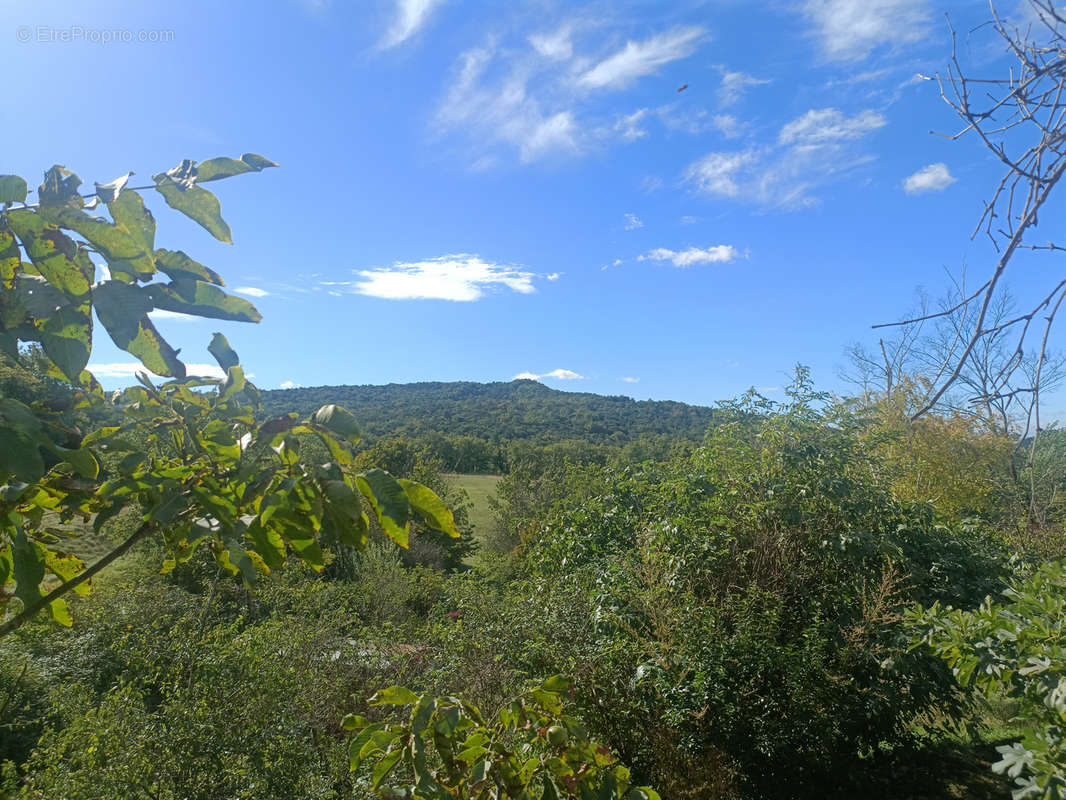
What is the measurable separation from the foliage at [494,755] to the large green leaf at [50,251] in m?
1.15

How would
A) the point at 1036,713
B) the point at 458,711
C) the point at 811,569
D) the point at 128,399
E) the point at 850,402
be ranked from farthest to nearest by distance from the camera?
the point at 850,402 → the point at 811,569 → the point at 1036,713 → the point at 458,711 → the point at 128,399

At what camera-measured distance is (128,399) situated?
1.32m

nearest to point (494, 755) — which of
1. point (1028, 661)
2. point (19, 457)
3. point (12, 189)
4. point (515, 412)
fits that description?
point (19, 457)

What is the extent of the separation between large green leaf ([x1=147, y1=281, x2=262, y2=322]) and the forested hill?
1818 inches

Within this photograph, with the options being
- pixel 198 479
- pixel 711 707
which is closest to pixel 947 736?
pixel 711 707

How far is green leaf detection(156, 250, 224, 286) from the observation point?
1.03m

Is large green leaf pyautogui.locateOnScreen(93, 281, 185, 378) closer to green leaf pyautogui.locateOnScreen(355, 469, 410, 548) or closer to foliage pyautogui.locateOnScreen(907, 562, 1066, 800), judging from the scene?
green leaf pyautogui.locateOnScreen(355, 469, 410, 548)

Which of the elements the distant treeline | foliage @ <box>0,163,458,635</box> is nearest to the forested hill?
the distant treeline

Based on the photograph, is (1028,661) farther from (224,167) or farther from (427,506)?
(224,167)

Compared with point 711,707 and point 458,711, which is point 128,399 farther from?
point 711,707

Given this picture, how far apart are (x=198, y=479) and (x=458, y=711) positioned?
0.80m

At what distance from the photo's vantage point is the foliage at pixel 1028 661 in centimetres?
191

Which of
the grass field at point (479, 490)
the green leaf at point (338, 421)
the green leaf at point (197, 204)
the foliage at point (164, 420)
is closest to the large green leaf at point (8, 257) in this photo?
the foliage at point (164, 420)

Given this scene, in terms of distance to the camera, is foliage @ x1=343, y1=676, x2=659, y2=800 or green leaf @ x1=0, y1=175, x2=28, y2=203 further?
foliage @ x1=343, y1=676, x2=659, y2=800
